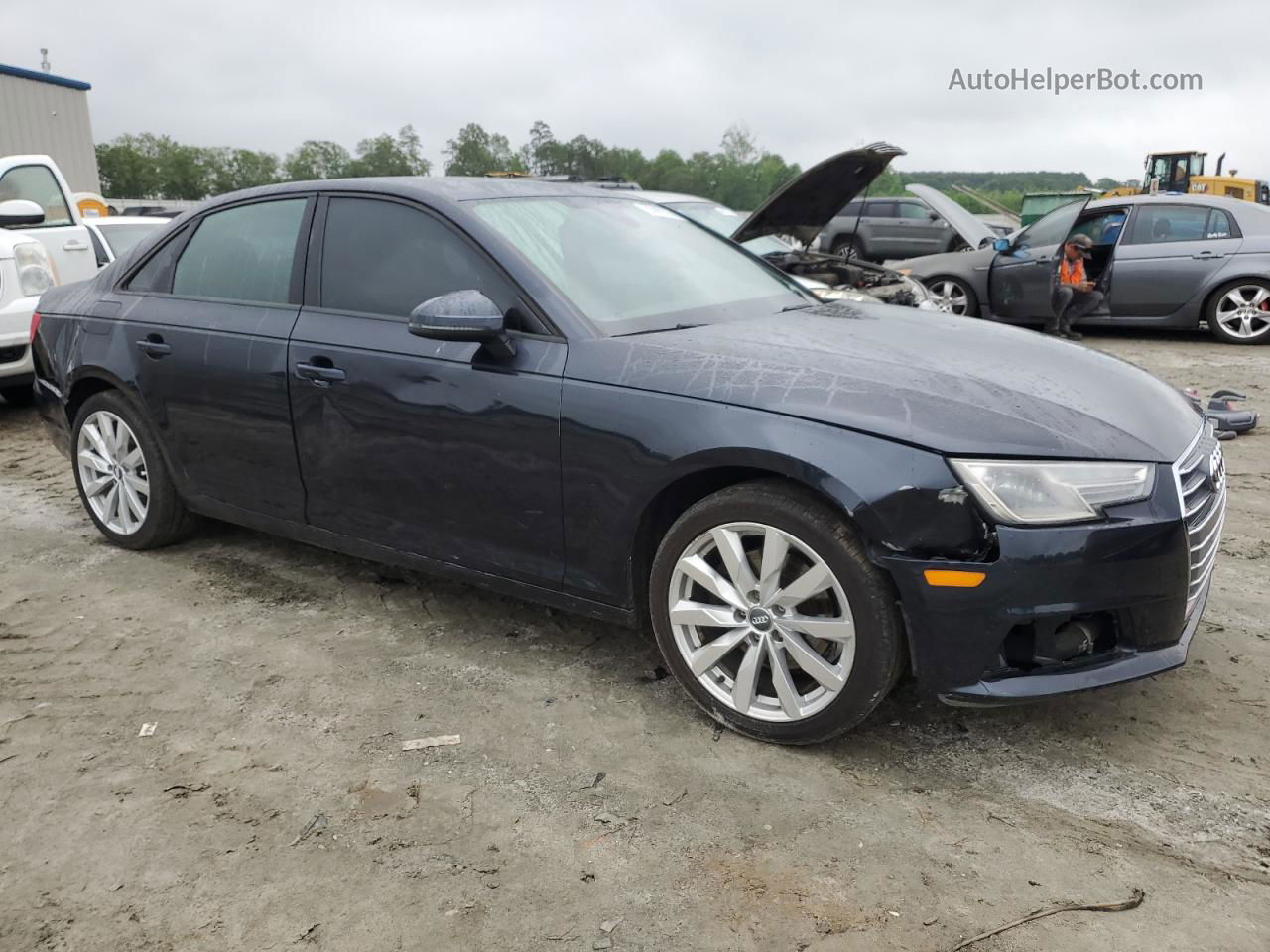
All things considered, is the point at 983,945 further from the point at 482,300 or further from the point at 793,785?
the point at 482,300

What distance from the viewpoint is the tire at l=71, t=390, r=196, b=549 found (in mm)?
4227

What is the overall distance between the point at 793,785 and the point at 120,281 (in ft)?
11.5

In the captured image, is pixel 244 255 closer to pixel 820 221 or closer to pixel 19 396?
pixel 820 221

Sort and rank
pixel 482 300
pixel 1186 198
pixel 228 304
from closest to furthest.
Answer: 1. pixel 482 300
2. pixel 228 304
3. pixel 1186 198

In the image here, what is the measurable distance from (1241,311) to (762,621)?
9.69 meters

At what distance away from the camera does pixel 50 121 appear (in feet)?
61.1

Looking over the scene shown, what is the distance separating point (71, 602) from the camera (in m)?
3.93

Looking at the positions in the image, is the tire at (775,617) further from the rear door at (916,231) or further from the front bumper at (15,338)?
the rear door at (916,231)

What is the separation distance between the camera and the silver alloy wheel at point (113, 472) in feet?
14.2

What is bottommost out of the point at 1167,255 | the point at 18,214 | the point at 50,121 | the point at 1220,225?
the point at 1167,255

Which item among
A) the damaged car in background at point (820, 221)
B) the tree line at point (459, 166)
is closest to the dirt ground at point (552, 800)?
the damaged car in background at point (820, 221)

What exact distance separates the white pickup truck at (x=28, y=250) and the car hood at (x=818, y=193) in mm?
4925

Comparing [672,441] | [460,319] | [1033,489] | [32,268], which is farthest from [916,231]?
[1033,489]

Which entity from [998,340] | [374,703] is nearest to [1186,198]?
[998,340]
